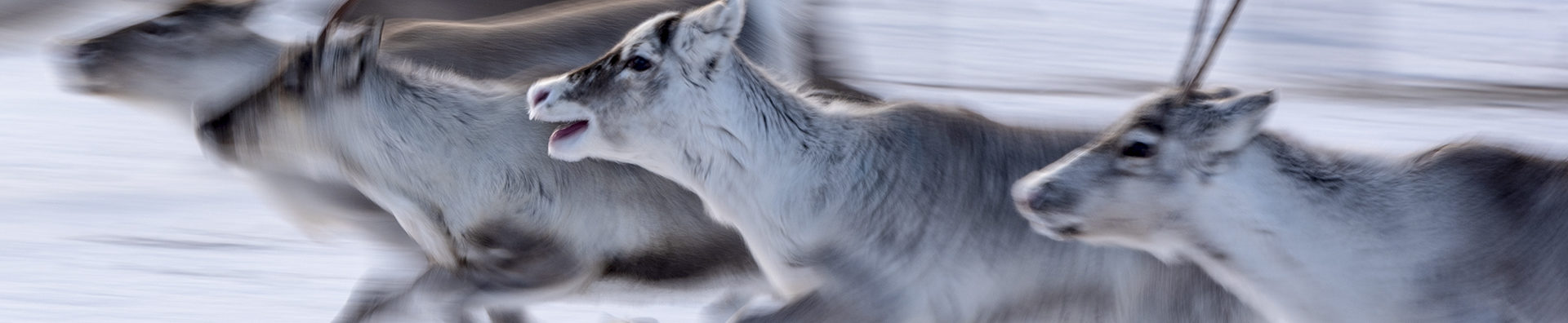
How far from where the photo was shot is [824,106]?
3.91 metres

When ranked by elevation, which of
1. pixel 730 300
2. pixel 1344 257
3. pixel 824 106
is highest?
pixel 824 106

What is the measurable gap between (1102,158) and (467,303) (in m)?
1.61

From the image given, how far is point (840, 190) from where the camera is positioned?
3.70 metres

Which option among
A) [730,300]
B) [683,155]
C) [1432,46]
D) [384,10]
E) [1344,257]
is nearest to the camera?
[1344,257]

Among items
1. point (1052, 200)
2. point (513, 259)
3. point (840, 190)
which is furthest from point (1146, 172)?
point (513, 259)

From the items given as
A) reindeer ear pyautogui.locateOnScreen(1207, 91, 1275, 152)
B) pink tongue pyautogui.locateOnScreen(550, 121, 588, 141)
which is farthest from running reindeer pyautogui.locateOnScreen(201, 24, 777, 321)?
reindeer ear pyautogui.locateOnScreen(1207, 91, 1275, 152)

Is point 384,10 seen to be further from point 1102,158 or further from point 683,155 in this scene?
point 1102,158

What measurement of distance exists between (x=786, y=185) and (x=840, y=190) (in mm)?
115

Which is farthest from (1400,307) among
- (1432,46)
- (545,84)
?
(1432,46)

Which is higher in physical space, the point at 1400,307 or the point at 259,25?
the point at 259,25

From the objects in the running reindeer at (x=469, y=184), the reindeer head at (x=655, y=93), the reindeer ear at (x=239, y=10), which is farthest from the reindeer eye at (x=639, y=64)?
the reindeer ear at (x=239, y=10)

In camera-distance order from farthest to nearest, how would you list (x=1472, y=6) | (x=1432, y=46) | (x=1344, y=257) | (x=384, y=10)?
(x=1472, y=6) → (x=1432, y=46) → (x=384, y=10) → (x=1344, y=257)

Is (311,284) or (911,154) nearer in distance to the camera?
(911,154)

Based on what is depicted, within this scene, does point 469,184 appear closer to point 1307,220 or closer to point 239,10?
point 239,10
